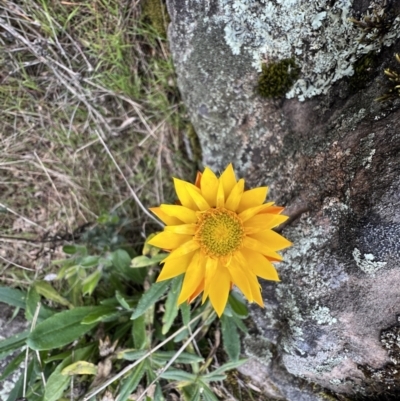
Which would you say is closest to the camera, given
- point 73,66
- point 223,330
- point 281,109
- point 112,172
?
point 281,109

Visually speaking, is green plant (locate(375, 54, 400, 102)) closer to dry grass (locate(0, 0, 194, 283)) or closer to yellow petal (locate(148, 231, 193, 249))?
yellow petal (locate(148, 231, 193, 249))

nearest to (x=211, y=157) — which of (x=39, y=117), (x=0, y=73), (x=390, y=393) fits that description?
(x=39, y=117)

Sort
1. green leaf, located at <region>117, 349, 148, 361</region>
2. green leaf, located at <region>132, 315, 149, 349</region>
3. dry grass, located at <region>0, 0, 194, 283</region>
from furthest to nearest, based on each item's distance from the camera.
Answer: dry grass, located at <region>0, 0, 194, 283</region>, green leaf, located at <region>132, 315, 149, 349</region>, green leaf, located at <region>117, 349, 148, 361</region>

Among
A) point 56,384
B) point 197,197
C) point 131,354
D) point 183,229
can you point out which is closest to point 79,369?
point 56,384

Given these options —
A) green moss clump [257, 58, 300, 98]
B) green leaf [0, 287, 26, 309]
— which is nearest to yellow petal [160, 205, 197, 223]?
green moss clump [257, 58, 300, 98]

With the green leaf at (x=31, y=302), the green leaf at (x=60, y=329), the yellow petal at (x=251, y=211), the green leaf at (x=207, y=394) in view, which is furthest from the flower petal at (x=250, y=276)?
the green leaf at (x=31, y=302)

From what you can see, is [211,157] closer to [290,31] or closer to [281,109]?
[281,109]

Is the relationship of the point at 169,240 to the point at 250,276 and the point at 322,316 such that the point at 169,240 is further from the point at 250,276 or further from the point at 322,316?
the point at 322,316
